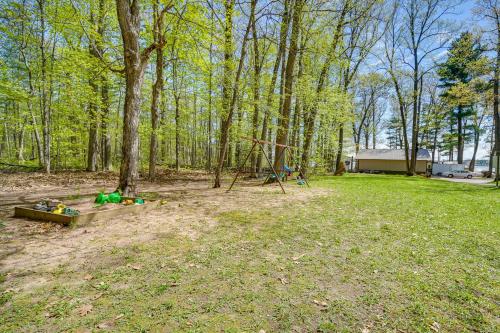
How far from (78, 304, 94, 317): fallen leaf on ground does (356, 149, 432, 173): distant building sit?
116 ft

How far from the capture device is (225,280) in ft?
8.94

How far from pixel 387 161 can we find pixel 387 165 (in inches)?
21.1

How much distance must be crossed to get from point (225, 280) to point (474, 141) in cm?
4071

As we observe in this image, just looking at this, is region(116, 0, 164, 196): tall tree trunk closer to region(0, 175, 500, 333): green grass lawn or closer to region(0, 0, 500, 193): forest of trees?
region(0, 0, 500, 193): forest of trees

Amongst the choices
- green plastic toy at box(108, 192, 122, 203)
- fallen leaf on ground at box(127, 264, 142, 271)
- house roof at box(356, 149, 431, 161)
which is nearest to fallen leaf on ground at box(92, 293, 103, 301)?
fallen leaf on ground at box(127, 264, 142, 271)

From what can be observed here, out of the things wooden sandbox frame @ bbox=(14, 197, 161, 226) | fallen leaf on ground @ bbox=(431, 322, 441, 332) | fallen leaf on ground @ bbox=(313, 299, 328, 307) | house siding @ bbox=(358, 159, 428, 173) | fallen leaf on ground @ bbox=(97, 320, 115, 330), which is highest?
house siding @ bbox=(358, 159, 428, 173)

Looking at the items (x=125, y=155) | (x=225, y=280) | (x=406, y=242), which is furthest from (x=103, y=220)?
(x=406, y=242)

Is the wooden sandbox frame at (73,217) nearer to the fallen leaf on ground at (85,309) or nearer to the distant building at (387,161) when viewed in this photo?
the fallen leaf on ground at (85,309)

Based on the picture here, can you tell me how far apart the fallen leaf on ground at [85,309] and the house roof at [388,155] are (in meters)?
35.4

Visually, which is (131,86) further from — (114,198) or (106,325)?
(106,325)

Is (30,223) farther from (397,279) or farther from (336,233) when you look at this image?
(397,279)

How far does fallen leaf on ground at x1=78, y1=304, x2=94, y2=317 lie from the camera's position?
212 cm

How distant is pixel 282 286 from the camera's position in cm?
264

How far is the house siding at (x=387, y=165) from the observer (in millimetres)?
31028
